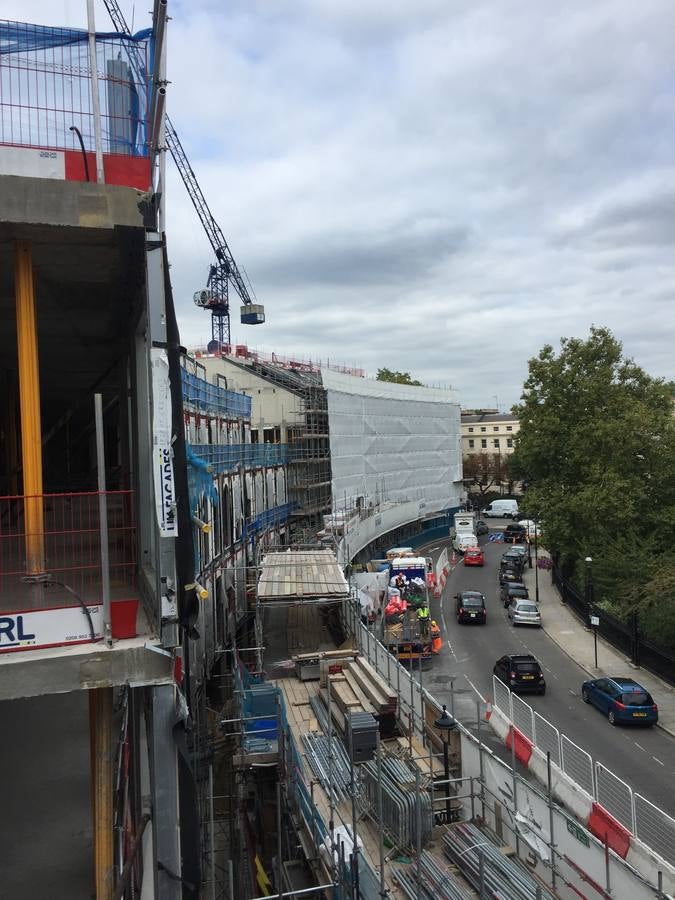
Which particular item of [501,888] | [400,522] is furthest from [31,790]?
[400,522]

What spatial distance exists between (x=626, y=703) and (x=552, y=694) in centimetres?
331

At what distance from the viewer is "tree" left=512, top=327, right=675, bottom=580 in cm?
3466

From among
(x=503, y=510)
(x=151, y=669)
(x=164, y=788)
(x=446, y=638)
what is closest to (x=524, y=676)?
(x=446, y=638)

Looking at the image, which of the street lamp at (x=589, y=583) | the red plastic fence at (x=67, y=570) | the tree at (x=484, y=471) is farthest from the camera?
the tree at (x=484, y=471)

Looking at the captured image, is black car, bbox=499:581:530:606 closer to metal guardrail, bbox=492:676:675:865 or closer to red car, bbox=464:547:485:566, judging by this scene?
red car, bbox=464:547:485:566

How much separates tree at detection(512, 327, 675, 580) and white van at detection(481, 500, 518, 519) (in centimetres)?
3565

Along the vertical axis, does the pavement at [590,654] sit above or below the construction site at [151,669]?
below

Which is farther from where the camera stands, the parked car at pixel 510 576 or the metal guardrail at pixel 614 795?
the parked car at pixel 510 576

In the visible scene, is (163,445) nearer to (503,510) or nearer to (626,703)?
(626,703)

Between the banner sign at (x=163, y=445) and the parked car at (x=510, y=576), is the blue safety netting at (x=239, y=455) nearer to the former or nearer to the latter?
the banner sign at (x=163, y=445)

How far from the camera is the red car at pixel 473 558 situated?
4838 cm

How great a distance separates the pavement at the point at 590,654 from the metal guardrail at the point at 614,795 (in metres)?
Answer: 7.79

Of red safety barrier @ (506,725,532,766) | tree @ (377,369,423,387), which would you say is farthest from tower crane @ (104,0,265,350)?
red safety barrier @ (506,725,532,766)

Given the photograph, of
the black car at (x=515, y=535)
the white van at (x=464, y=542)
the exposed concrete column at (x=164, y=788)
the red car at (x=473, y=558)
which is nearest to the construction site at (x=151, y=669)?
the exposed concrete column at (x=164, y=788)
